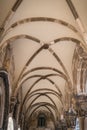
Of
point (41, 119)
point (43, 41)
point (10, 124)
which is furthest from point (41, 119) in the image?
point (43, 41)

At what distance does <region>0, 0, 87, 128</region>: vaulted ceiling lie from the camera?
31.0ft

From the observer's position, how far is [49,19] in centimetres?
1020

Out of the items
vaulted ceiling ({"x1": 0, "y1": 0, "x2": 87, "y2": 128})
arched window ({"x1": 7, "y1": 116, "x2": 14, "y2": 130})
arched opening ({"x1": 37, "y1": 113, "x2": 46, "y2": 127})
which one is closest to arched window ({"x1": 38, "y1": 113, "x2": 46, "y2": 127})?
arched opening ({"x1": 37, "y1": 113, "x2": 46, "y2": 127})

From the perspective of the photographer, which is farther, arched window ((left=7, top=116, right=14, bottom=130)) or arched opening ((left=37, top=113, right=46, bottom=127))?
arched opening ((left=37, top=113, right=46, bottom=127))

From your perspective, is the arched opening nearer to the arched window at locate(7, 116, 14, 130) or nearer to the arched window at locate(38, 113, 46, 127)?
the arched window at locate(38, 113, 46, 127)

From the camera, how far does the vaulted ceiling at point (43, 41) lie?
9461mm

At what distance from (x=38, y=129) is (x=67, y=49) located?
15.6m

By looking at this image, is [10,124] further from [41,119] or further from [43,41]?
[41,119]

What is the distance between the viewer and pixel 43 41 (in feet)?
39.5

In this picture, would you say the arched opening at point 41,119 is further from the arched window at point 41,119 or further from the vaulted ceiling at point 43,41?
the vaulted ceiling at point 43,41

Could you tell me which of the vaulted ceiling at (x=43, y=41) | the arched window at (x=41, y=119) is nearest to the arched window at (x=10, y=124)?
the vaulted ceiling at (x=43, y=41)

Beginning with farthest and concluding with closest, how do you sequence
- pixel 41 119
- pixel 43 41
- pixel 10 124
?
pixel 41 119 → pixel 10 124 → pixel 43 41

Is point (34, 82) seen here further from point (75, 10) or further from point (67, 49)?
point (75, 10)

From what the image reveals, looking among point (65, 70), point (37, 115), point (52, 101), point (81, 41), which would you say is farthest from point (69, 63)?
point (37, 115)
